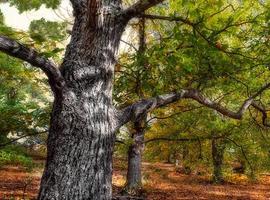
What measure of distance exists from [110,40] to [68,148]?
4.20ft

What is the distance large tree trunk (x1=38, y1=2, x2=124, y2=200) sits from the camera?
378cm

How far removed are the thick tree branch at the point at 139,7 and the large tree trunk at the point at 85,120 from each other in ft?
0.49

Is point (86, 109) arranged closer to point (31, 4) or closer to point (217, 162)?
point (31, 4)

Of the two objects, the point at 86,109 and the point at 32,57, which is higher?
the point at 32,57

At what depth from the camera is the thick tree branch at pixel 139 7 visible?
3.96 metres

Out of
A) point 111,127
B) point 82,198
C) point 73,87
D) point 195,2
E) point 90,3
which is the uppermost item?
point 195,2

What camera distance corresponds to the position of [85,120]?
3.86m

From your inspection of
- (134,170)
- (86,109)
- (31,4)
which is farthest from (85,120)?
(134,170)

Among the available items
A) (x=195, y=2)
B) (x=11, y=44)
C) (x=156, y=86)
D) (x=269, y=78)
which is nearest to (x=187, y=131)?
(x=269, y=78)

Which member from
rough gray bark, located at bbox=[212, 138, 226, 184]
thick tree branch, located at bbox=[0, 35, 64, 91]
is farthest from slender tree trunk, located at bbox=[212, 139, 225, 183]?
thick tree branch, located at bbox=[0, 35, 64, 91]

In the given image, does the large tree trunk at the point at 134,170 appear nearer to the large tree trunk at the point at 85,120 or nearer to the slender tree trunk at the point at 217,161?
the slender tree trunk at the point at 217,161

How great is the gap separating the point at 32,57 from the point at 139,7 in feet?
4.34

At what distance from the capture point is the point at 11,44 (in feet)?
10.5

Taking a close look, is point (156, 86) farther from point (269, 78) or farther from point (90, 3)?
point (269, 78)
